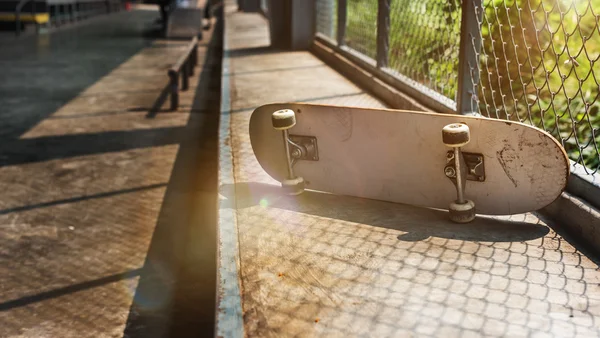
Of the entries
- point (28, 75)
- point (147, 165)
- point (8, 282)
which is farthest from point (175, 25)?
point (8, 282)

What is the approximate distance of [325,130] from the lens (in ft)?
11.5

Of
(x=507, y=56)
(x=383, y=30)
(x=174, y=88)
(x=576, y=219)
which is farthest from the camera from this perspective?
(x=174, y=88)

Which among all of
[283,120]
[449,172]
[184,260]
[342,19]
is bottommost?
[184,260]

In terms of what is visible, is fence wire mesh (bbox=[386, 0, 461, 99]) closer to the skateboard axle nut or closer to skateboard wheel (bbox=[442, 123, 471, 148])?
the skateboard axle nut

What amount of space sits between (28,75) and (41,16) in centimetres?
1013

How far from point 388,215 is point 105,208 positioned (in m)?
2.70

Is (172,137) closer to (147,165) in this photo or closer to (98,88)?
(147,165)

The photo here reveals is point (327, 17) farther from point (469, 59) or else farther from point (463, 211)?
point (463, 211)

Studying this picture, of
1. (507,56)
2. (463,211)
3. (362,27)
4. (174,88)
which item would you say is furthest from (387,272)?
(174,88)

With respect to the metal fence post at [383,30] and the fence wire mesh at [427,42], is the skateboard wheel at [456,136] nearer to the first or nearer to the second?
the fence wire mesh at [427,42]

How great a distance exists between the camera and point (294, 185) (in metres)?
3.59

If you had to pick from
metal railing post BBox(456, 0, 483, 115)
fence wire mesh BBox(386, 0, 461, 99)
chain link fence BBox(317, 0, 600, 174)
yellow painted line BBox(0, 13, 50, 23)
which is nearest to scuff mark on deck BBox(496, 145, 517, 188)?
chain link fence BBox(317, 0, 600, 174)

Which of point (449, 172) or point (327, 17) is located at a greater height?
point (327, 17)

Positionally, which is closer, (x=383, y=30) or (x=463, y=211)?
(x=463, y=211)
